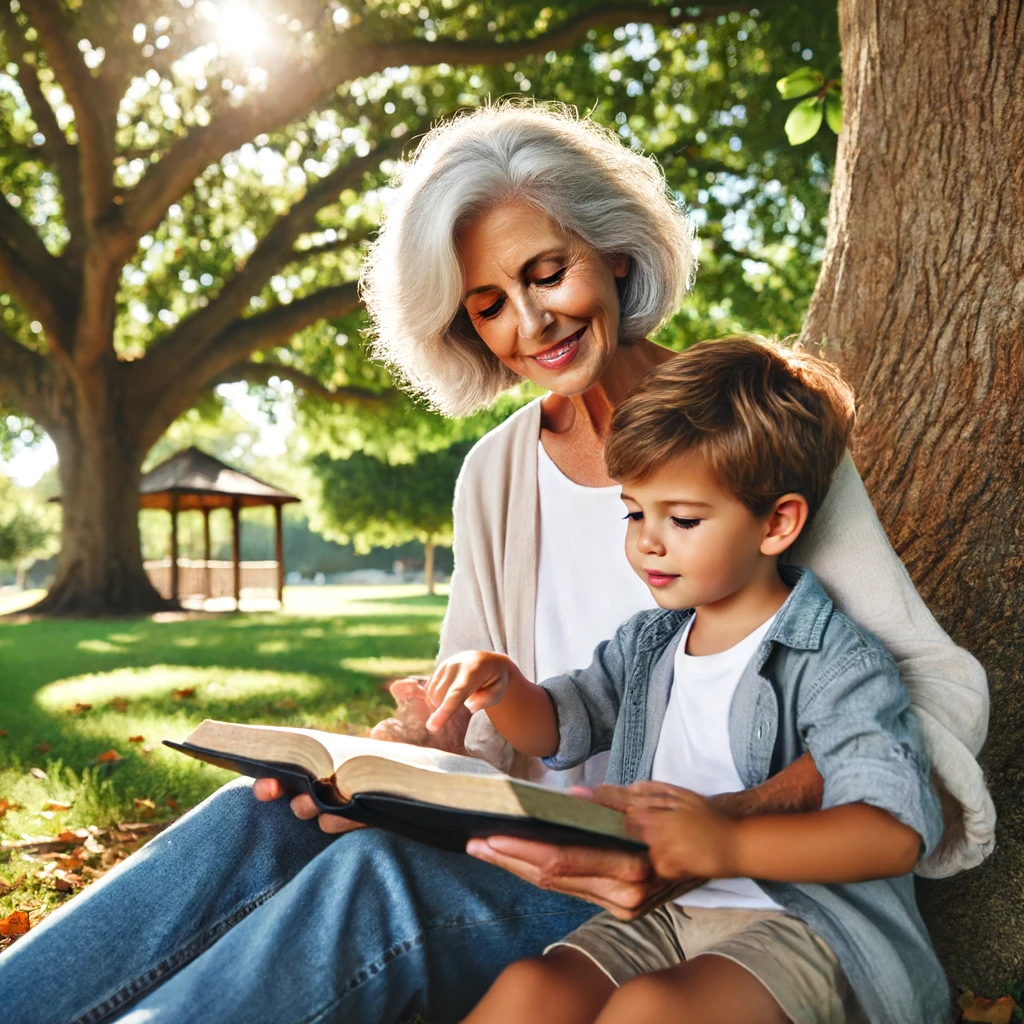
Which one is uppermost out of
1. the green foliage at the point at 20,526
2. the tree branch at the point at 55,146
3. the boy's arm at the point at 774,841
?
the tree branch at the point at 55,146

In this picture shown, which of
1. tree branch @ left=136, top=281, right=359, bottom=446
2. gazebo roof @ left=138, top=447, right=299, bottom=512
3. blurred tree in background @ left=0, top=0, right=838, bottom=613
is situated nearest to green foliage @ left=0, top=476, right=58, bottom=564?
gazebo roof @ left=138, top=447, right=299, bottom=512

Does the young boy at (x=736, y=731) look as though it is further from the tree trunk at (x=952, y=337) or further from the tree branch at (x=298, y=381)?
the tree branch at (x=298, y=381)

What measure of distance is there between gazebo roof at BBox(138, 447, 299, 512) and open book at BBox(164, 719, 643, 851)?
18827 millimetres

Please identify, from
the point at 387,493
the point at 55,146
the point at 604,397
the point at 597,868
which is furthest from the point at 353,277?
the point at 597,868

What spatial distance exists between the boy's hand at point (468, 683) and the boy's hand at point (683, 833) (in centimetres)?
47

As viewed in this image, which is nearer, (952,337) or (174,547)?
(952,337)

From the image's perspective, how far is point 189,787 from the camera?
485 cm

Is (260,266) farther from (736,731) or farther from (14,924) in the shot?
(736,731)

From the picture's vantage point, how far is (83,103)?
12.3 metres

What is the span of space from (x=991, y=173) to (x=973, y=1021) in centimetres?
205

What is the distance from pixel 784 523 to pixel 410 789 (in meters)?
0.81

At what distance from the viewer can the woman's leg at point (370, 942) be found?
5.90 feet

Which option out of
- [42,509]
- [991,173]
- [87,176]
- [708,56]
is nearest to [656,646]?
[991,173]

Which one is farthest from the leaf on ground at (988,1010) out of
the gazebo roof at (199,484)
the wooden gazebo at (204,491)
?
the gazebo roof at (199,484)
